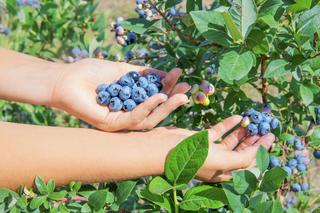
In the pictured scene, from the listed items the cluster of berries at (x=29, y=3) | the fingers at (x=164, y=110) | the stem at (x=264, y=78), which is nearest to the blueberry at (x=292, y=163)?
the stem at (x=264, y=78)

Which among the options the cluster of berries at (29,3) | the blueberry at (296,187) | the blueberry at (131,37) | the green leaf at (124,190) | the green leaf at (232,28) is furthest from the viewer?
the cluster of berries at (29,3)

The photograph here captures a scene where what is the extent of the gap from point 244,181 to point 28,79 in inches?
31.4

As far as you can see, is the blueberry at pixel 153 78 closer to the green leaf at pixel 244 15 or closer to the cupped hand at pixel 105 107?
the cupped hand at pixel 105 107

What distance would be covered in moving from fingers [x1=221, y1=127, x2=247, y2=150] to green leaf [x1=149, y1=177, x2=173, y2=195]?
0.28 m

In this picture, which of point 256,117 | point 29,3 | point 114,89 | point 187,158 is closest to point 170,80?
point 114,89

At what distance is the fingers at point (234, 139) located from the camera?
1.28 metres

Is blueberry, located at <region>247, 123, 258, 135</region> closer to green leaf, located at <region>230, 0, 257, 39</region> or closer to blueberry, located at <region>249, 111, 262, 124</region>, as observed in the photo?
blueberry, located at <region>249, 111, 262, 124</region>

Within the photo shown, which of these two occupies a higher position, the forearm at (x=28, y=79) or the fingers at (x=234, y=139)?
the forearm at (x=28, y=79)

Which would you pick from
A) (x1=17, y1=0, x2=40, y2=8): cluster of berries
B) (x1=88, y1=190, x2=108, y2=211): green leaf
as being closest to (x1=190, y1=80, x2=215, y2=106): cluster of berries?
(x1=88, y1=190, x2=108, y2=211): green leaf

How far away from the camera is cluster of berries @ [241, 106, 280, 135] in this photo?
122 cm

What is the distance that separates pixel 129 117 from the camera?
4.16 ft

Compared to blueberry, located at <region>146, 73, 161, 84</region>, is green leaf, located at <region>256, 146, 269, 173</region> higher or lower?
lower

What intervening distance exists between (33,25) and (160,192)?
1448mm

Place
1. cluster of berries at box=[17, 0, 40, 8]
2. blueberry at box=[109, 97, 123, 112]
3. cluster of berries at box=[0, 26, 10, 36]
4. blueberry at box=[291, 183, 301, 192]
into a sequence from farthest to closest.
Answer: cluster of berries at box=[0, 26, 10, 36] → cluster of berries at box=[17, 0, 40, 8] → blueberry at box=[291, 183, 301, 192] → blueberry at box=[109, 97, 123, 112]
